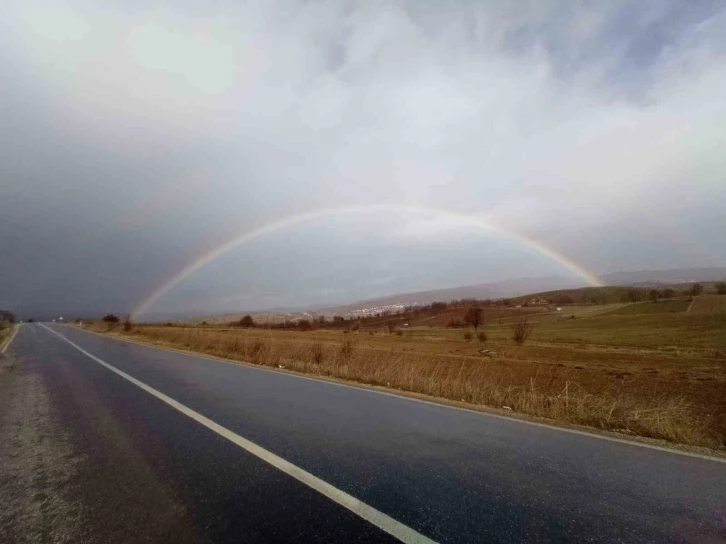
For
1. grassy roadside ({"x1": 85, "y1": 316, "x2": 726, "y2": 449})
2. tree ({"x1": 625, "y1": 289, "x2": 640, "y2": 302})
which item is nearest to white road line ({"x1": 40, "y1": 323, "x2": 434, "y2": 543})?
grassy roadside ({"x1": 85, "y1": 316, "x2": 726, "y2": 449})

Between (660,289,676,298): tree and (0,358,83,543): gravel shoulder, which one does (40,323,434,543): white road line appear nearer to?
(0,358,83,543): gravel shoulder

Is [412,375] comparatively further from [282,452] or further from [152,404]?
[282,452]

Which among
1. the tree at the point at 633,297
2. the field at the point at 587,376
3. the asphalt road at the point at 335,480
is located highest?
the tree at the point at 633,297

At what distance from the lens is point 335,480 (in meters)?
5.02

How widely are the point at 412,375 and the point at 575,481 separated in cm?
952

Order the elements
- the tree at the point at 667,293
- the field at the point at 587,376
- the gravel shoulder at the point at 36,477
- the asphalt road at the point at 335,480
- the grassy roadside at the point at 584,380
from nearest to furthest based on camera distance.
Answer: the asphalt road at the point at 335,480, the gravel shoulder at the point at 36,477, the grassy roadside at the point at 584,380, the field at the point at 587,376, the tree at the point at 667,293

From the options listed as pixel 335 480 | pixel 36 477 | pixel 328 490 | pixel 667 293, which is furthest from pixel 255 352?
pixel 667 293

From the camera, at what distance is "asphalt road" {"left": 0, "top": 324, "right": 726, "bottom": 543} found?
393 cm

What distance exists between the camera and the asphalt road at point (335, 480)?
3930 millimetres

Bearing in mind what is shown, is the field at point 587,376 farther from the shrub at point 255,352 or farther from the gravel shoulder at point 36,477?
the gravel shoulder at point 36,477

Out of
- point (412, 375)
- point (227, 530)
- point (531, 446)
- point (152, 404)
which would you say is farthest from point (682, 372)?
point (227, 530)

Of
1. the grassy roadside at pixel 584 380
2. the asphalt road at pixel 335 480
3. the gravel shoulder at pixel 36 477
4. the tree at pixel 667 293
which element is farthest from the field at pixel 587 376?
the tree at pixel 667 293

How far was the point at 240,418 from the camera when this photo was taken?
8305mm

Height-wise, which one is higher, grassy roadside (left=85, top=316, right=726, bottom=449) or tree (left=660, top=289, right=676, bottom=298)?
tree (left=660, top=289, right=676, bottom=298)
